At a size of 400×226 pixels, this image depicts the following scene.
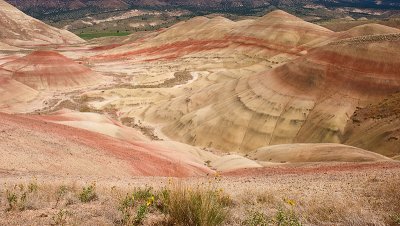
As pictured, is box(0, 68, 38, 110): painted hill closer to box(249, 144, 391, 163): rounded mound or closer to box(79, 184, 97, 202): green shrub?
box(249, 144, 391, 163): rounded mound

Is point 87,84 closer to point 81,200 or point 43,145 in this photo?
point 43,145

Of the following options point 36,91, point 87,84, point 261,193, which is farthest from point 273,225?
point 87,84

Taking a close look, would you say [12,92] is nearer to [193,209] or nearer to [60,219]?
[60,219]

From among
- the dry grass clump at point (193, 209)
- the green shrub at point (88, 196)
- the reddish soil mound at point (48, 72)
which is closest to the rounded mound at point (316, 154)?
the green shrub at point (88, 196)

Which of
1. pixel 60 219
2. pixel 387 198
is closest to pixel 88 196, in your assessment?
pixel 60 219

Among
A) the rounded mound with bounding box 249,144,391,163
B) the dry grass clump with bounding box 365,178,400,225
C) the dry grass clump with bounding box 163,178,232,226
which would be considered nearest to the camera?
the dry grass clump with bounding box 163,178,232,226

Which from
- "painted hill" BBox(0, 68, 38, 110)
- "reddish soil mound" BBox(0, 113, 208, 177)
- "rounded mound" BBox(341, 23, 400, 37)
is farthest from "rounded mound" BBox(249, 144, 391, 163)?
"rounded mound" BBox(341, 23, 400, 37)
